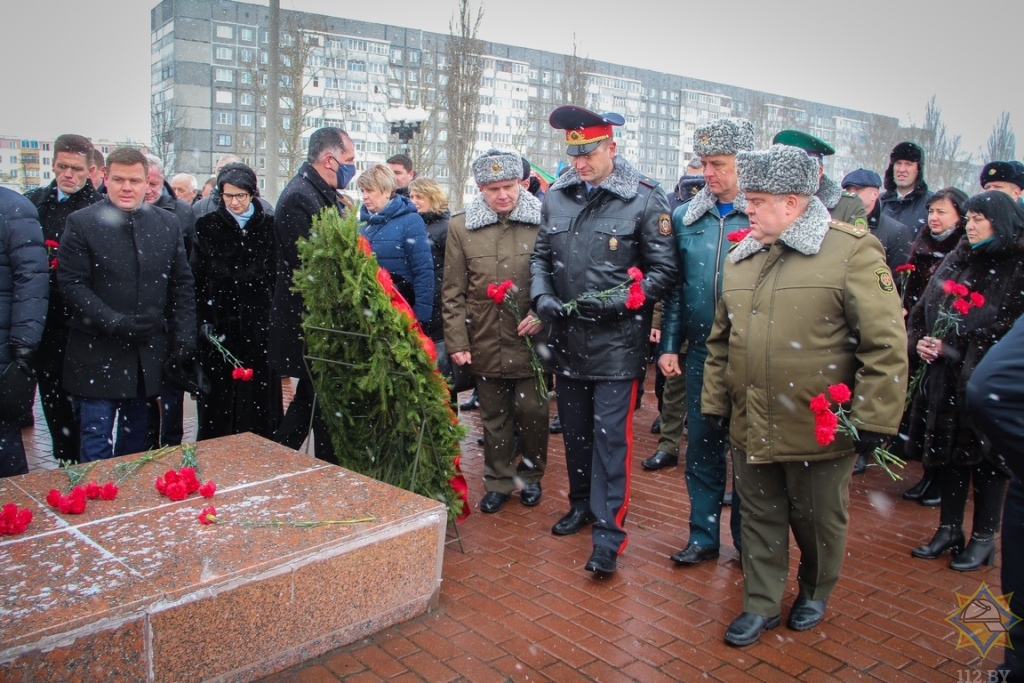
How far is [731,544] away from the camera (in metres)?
4.98

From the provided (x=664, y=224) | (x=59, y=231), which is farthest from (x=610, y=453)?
(x=59, y=231)

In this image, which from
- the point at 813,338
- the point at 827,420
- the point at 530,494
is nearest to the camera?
the point at 827,420

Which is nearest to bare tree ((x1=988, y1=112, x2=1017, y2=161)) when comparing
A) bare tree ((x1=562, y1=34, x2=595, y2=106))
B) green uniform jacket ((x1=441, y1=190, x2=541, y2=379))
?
bare tree ((x1=562, y1=34, x2=595, y2=106))

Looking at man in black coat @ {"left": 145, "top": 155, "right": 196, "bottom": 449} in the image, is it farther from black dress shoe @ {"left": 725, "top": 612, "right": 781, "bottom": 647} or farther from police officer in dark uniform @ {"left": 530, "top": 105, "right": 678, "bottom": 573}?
black dress shoe @ {"left": 725, "top": 612, "right": 781, "bottom": 647}

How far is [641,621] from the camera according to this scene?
389 cm

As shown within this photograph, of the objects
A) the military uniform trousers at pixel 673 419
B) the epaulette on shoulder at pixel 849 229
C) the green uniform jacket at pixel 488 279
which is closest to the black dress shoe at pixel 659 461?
the military uniform trousers at pixel 673 419

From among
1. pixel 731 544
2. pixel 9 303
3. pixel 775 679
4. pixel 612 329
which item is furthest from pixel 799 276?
pixel 9 303

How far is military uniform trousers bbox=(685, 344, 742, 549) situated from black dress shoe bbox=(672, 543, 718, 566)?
0.09ft

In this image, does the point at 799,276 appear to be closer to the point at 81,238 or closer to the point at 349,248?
the point at 349,248

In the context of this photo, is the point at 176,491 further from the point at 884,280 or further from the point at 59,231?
the point at 884,280

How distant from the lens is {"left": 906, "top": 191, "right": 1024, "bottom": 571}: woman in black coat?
475 cm

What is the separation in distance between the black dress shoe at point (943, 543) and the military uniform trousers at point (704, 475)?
1.12 meters

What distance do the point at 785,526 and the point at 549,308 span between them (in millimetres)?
1669

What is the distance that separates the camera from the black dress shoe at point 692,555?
4555mm
